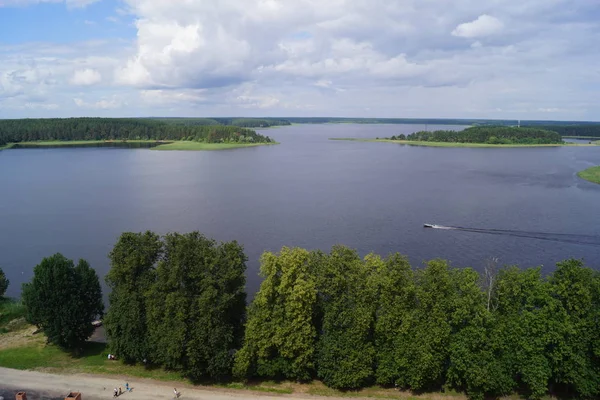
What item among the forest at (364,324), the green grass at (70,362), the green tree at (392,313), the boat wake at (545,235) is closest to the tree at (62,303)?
the green grass at (70,362)

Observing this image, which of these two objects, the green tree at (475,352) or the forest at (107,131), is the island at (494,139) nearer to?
the forest at (107,131)

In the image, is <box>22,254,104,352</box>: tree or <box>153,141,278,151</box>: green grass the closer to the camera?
<box>22,254,104,352</box>: tree

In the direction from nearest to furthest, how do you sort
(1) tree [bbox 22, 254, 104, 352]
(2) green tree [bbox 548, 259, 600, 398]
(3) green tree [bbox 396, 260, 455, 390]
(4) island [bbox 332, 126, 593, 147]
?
(2) green tree [bbox 548, 259, 600, 398] < (3) green tree [bbox 396, 260, 455, 390] < (1) tree [bbox 22, 254, 104, 352] < (4) island [bbox 332, 126, 593, 147]

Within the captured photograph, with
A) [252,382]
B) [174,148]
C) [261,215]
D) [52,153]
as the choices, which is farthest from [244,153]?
[252,382]

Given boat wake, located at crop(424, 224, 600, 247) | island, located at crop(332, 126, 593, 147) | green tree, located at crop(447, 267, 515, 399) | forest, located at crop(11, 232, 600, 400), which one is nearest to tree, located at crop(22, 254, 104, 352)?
forest, located at crop(11, 232, 600, 400)

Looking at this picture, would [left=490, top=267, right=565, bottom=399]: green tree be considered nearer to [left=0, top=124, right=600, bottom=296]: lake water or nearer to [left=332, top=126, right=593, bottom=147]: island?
[left=0, top=124, right=600, bottom=296]: lake water

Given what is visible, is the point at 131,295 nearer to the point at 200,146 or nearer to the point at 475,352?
the point at 475,352
